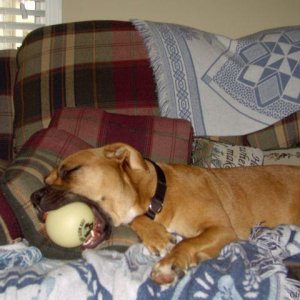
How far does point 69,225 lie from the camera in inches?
71.1

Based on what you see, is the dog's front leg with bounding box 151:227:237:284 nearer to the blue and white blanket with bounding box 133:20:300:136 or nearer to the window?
the blue and white blanket with bounding box 133:20:300:136

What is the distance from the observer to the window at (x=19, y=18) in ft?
11.9

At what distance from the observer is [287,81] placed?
2.93 metres

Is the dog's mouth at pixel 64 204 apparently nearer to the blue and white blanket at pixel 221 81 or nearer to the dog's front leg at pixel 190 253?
the dog's front leg at pixel 190 253

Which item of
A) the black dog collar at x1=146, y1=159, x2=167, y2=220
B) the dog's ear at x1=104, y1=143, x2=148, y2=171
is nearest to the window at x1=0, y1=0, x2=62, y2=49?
the dog's ear at x1=104, y1=143, x2=148, y2=171

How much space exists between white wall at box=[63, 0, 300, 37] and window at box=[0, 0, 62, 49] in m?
0.26

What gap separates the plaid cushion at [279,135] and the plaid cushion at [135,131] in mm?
571

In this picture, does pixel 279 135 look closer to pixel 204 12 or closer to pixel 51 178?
pixel 204 12

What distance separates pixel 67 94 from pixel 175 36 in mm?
779

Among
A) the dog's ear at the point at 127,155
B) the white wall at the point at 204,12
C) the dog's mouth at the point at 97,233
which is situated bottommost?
the dog's mouth at the point at 97,233

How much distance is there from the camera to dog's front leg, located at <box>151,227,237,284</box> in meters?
1.65

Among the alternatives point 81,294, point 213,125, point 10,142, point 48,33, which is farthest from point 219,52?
point 81,294

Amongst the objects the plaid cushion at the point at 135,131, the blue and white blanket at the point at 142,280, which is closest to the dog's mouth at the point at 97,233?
the blue and white blanket at the point at 142,280

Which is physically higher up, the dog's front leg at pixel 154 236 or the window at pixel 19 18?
the window at pixel 19 18
